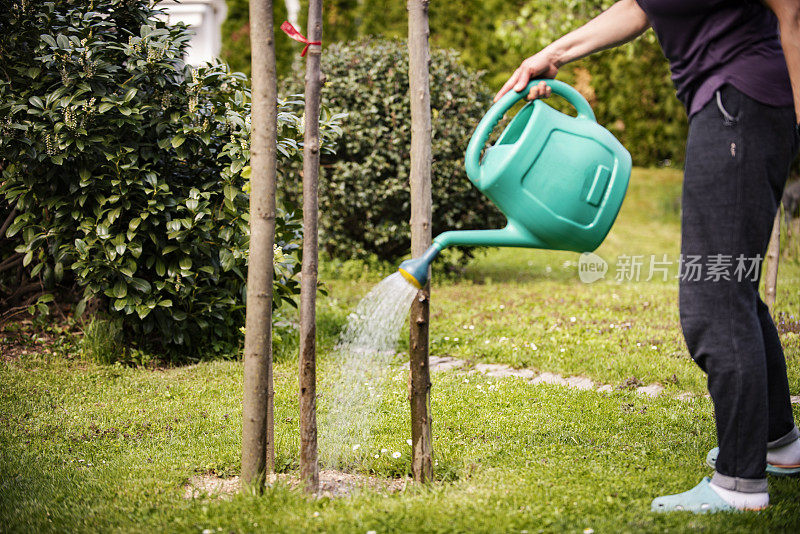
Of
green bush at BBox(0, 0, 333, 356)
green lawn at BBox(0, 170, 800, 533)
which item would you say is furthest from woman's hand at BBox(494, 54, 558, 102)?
green bush at BBox(0, 0, 333, 356)

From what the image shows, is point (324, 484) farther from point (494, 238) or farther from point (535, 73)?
point (535, 73)

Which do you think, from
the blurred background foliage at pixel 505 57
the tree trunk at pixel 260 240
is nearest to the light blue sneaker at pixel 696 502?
the tree trunk at pixel 260 240

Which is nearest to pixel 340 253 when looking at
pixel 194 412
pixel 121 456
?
pixel 194 412

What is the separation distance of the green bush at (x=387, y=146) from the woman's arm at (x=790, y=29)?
15.3ft

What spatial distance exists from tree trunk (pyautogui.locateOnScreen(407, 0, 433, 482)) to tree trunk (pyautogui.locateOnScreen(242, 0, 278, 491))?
42 cm

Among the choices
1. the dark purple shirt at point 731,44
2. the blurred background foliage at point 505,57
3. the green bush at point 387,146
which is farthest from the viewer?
the blurred background foliage at point 505,57

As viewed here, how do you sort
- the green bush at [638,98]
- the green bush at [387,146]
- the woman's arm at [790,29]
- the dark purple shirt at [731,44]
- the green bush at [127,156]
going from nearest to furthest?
the woman's arm at [790,29] → the dark purple shirt at [731,44] → the green bush at [127,156] → the green bush at [387,146] → the green bush at [638,98]

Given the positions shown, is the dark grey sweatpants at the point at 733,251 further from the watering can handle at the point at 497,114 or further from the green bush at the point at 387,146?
the green bush at the point at 387,146

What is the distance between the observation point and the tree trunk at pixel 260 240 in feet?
6.24

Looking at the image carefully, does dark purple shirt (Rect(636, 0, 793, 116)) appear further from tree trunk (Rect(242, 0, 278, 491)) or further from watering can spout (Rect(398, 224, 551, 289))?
tree trunk (Rect(242, 0, 278, 491))

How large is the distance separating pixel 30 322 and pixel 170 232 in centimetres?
131

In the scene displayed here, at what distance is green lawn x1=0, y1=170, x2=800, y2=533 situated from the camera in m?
1.90

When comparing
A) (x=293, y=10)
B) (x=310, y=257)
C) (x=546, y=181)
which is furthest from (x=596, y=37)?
(x=293, y=10)

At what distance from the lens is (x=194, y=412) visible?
10.1 ft
